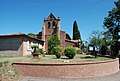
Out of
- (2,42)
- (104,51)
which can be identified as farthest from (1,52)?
(104,51)

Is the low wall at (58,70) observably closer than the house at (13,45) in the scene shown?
Yes

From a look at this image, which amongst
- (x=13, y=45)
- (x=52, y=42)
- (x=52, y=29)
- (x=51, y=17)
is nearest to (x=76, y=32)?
(x=51, y=17)

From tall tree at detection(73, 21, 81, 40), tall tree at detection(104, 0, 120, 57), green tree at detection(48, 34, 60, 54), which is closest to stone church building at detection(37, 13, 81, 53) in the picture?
green tree at detection(48, 34, 60, 54)

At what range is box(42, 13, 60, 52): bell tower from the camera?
44.2 meters

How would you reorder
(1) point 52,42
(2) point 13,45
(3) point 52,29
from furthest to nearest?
(3) point 52,29 < (1) point 52,42 < (2) point 13,45

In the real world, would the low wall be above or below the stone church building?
below

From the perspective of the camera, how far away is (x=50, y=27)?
147 ft

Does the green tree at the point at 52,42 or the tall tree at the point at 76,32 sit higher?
the tall tree at the point at 76,32

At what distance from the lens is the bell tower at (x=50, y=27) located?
44203 mm

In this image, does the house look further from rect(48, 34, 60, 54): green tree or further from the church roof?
the church roof

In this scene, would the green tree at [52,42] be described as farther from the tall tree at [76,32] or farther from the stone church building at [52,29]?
the tall tree at [76,32]

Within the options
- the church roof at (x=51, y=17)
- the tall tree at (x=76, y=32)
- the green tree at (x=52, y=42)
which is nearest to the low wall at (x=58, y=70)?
the green tree at (x=52, y=42)

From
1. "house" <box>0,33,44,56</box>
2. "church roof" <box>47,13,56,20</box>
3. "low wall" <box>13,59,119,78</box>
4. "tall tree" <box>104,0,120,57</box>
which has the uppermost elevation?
"church roof" <box>47,13,56,20</box>

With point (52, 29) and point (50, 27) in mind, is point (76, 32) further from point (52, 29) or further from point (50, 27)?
point (50, 27)
